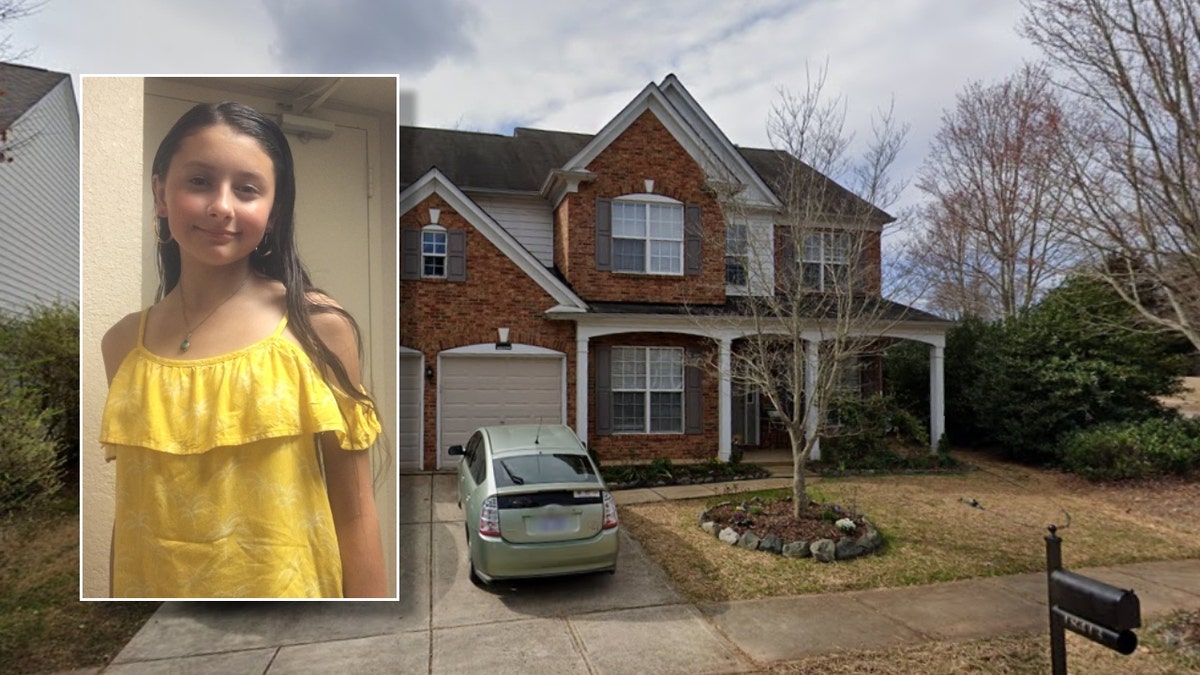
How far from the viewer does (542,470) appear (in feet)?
21.2

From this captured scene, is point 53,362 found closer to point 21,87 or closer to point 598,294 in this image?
point 21,87

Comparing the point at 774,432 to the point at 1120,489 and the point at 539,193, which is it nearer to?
the point at 1120,489

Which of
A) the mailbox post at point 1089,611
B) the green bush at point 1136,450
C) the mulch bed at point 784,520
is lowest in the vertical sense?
the mulch bed at point 784,520

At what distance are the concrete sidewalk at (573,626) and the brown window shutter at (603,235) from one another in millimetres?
6754

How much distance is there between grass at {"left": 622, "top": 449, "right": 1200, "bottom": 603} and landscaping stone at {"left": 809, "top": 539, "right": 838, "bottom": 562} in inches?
4.4

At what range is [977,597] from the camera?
250 inches

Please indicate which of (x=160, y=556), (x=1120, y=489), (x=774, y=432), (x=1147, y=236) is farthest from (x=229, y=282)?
(x=1120, y=489)

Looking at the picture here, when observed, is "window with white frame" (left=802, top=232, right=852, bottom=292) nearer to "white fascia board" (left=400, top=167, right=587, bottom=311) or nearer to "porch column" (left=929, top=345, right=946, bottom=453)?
"white fascia board" (left=400, top=167, right=587, bottom=311)

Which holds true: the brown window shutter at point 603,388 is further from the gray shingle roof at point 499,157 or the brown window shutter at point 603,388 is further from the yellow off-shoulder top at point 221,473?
the yellow off-shoulder top at point 221,473

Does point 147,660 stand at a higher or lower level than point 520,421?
lower

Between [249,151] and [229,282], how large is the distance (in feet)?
3.40

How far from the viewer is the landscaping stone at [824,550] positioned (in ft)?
23.6

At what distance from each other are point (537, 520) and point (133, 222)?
13.9ft

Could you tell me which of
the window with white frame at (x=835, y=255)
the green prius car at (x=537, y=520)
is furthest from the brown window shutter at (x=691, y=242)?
the green prius car at (x=537, y=520)
